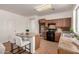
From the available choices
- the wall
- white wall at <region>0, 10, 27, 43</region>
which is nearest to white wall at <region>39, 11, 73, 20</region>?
the wall

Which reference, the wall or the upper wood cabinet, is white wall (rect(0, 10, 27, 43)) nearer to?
the wall

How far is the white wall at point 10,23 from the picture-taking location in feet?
6.61

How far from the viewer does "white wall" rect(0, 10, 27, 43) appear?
201 cm

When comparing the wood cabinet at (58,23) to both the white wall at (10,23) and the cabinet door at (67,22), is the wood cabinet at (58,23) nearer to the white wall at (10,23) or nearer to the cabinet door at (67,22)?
the cabinet door at (67,22)

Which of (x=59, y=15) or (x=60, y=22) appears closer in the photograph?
(x=59, y=15)

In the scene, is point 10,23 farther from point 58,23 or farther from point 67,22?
point 67,22

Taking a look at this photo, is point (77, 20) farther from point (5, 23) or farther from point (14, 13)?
point (5, 23)

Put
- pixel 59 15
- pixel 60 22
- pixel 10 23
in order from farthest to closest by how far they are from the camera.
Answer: pixel 10 23, pixel 60 22, pixel 59 15

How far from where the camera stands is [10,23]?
221 centimetres

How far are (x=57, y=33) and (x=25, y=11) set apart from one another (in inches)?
33.7

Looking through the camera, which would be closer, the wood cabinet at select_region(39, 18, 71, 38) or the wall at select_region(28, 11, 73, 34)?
the wall at select_region(28, 11, 73, 34)

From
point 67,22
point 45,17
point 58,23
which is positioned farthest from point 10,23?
point 67,22

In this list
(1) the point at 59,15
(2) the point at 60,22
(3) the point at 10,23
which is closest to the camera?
(1) the point at 59,15

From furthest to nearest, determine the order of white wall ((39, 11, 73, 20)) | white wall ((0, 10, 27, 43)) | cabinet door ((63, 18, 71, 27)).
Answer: white wall ((0, 10, 27, 43))
cabinet door ((63, 18, 71, 27))
white wall ((39, 11, 73, 20))
